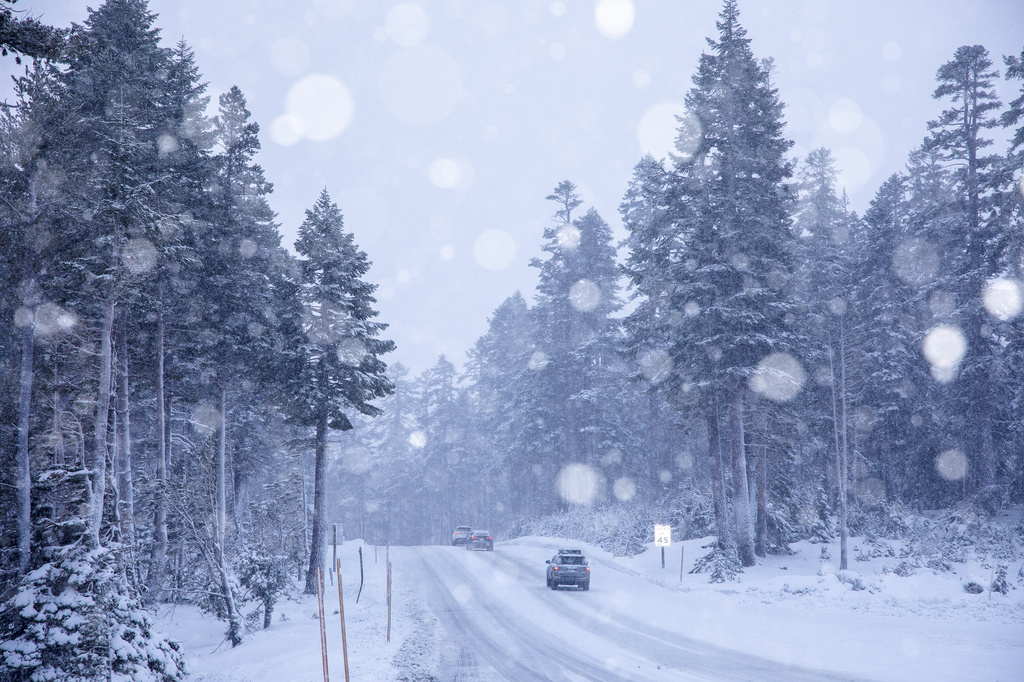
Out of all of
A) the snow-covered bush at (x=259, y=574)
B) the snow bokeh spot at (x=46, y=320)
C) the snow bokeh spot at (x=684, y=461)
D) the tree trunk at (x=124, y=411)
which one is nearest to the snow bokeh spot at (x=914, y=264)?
the snow bokeh spot at (x=684, y=461)

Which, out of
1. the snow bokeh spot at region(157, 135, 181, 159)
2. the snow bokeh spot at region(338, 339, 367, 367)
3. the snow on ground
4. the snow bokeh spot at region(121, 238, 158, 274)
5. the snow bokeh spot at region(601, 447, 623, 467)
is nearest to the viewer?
the snow on ground

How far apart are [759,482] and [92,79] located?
29786 mm

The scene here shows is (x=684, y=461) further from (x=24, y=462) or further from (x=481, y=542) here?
(x=24, y=462)

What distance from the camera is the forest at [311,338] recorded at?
1603cm

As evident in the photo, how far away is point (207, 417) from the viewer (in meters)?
29.7

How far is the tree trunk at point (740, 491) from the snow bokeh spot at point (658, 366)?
10.1 feet

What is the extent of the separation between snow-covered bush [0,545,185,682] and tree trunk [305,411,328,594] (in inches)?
475

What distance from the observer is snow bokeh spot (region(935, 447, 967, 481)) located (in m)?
35.1

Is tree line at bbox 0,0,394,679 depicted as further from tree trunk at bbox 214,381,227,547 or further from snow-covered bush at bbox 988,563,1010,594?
snow-covered bush at bbox 988,563,1010,594

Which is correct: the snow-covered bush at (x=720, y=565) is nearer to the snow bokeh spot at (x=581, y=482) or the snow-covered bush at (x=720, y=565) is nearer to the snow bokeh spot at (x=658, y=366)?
the snow bokeh spot at (x=658, y=366)

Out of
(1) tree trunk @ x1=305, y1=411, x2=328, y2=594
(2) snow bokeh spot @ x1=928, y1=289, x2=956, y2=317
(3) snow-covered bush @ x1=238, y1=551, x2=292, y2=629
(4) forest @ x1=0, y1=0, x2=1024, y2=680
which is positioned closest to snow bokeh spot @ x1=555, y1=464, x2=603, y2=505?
(4) forest @ x1=0, y1=0, x2=1024, y2=680

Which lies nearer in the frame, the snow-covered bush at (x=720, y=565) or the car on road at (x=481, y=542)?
the snow-covered bush at (x=720, y=565)

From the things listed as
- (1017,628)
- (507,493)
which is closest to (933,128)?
(1017,628)

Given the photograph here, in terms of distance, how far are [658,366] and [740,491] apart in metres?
6.19
